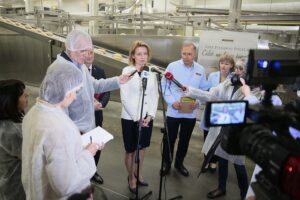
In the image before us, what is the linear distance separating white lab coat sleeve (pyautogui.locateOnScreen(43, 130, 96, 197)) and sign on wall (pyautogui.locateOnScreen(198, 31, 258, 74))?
8.75ft

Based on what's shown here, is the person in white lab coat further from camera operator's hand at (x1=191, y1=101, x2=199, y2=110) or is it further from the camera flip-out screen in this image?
camera operator's hand at (x1=191, y1=101, x2=199, y2=110)

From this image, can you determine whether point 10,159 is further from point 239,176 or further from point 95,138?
point 239,176

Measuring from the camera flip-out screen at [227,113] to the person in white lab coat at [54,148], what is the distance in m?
0.58

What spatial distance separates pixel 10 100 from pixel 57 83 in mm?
420

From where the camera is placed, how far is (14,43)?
651 centimetres

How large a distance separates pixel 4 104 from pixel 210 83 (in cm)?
187

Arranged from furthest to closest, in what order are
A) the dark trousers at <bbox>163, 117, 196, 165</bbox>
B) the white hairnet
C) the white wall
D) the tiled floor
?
the white wall → the dark trousers at <bbox>163, 117, 196, 165</bbox> → the tiled floor → the white hairnet

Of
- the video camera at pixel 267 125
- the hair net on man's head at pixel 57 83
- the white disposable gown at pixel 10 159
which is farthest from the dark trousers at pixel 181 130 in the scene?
the video camera at pixel 267 125

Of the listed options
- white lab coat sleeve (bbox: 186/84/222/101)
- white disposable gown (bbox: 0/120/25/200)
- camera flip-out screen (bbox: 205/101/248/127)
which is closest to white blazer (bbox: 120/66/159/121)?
white lab coat sleeve (bbox: 186/84/222/101)

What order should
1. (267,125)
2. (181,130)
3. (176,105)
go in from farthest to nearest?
(181,130), (176,105), (267,125)

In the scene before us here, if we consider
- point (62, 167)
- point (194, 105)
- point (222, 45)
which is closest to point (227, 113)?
point (62, 167)

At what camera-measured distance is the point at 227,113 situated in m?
0.85

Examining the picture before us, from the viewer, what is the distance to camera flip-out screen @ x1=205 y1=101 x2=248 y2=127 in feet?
2.75

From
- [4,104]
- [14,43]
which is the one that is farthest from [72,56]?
[14,43]
